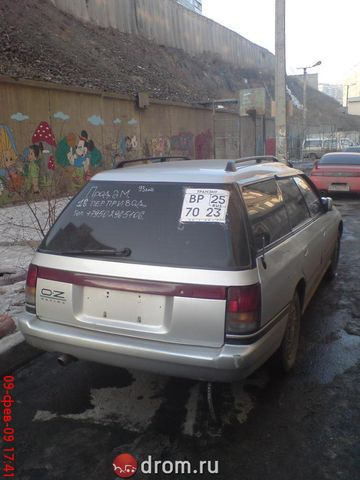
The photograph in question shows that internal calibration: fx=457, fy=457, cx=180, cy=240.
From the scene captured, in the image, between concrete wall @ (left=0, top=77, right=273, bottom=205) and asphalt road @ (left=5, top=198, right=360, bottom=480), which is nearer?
asphalt road @ (left=5, top=198, right=360, bottom=480)

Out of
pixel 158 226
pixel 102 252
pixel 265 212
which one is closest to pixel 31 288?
pixel 102 252

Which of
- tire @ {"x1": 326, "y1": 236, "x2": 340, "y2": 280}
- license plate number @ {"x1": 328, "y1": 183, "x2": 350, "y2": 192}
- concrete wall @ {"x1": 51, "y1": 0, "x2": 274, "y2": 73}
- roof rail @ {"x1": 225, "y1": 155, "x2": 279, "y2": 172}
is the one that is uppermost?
concrete wall @ {"x1": 51, "y1": 0, "x2": 274, "y2": 73}

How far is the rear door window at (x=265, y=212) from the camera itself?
2939 mm

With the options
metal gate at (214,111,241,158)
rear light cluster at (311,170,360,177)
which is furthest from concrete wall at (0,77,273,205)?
rear light cluster at (311,170,360,177)

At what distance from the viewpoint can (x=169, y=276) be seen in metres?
2.65

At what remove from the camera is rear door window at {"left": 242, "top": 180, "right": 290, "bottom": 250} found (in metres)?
Result: 2.94

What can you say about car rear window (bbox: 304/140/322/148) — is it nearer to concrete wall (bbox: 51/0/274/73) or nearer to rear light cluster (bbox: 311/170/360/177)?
concrete wall (bbox: 51/0/274/73)

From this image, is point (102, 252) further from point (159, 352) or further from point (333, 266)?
point (333, 266)

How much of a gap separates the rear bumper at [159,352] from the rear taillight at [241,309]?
0.10m

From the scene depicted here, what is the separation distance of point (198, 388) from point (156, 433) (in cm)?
62

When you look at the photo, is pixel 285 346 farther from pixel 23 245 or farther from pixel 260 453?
pixel 23 245

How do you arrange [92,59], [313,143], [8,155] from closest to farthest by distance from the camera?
[8,155]
[92,59]
[313,143]

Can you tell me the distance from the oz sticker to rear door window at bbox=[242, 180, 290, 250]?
8.2 inches

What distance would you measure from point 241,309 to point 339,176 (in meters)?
11.0
